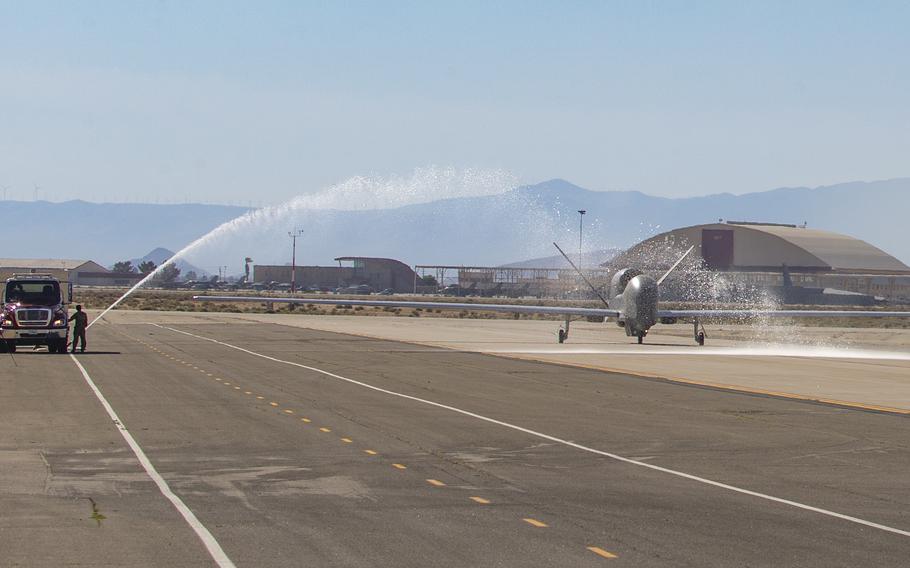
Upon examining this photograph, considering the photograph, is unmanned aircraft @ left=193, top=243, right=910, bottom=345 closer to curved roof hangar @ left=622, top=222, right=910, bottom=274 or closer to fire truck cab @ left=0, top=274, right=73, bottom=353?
fire truck cab @ left=0, top=274, right=73, bottom=353

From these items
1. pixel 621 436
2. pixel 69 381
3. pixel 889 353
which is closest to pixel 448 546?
pixel 621 436

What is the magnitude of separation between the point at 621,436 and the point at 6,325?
97.5 feet

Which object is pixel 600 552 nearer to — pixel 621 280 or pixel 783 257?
pixel 621 280

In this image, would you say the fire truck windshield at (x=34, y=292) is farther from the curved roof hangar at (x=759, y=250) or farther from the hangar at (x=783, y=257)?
the curved roof hangar at (x=759, y=250)

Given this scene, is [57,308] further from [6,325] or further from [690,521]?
[690,521]

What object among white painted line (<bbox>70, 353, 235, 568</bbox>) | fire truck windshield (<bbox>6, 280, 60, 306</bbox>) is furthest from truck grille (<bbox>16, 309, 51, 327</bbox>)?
white painted line (<bbox>70, 353, 235, 568</bbox>)

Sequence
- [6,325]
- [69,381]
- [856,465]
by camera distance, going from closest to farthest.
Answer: [856,465], [69,381], [6,325]

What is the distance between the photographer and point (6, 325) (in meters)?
43.5

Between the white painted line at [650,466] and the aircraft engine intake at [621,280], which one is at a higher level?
the aircraft engine intake at [621,280]

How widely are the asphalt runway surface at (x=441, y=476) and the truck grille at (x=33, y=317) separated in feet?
38.6

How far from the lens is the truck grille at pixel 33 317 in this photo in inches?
1704

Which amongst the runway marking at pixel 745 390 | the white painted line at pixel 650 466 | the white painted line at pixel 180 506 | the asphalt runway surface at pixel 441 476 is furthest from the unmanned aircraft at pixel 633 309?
the white painted line at pixel 180 506

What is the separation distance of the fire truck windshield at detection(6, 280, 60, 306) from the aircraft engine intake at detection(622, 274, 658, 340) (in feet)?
85.0

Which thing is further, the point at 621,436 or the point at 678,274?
the point at 678,274
